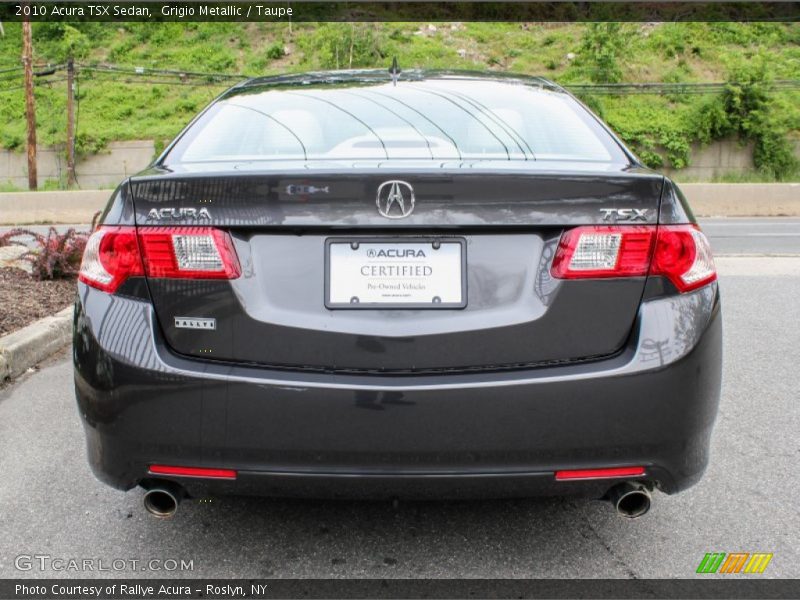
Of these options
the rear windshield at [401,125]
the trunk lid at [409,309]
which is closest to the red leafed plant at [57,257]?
the rear windshield at [401,125]

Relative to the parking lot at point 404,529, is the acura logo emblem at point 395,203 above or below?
above

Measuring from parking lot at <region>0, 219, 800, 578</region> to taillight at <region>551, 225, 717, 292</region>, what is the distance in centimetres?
98

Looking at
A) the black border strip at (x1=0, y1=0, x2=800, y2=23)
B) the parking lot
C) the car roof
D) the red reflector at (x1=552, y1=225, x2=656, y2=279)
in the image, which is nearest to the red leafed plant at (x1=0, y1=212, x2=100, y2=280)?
the parking lot

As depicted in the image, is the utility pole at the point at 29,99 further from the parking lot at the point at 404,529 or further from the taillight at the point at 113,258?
the taillight at the point at 113,258

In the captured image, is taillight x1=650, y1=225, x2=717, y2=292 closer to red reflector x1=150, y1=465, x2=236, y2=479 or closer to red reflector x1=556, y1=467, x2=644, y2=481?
red reflector x1=556, y1=467, x2=644, y2=481

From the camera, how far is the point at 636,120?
3344 centimetres

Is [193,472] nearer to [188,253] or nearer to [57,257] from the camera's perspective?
[188,253]

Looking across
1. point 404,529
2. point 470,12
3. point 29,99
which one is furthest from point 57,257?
point 470,12

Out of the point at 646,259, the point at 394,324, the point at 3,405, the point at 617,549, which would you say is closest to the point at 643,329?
the point at 646,259

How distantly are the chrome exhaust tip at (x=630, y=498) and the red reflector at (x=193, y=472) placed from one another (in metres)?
1.09

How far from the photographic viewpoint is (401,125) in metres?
2.81

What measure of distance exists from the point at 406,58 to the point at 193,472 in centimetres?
3848

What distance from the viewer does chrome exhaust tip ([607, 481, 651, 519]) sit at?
2266mm

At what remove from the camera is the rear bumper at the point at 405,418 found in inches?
82.6
